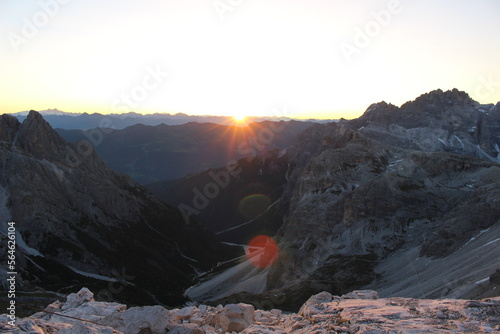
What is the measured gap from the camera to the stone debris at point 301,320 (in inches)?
669

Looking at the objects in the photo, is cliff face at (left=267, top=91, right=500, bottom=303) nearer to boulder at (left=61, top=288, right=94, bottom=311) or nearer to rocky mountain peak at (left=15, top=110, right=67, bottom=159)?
boulder at (left=61, top=288, right=94, bottom=311)

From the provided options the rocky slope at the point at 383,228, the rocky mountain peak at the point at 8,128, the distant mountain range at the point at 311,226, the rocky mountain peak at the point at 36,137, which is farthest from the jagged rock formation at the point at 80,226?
the rocky slope at the point at 383,228

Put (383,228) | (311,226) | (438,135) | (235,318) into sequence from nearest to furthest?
(235,318)
(383,228)
(311,226)
(438,135)

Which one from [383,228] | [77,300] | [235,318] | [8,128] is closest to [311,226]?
[383,228]

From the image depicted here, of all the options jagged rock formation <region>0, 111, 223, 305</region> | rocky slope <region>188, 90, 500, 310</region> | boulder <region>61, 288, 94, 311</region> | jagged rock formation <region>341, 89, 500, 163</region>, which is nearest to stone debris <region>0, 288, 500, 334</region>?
boulder <region>61, 288, 94, 311</region>

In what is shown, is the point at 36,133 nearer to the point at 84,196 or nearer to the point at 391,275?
the point at 84,196

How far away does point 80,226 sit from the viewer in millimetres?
143000

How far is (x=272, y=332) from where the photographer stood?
20.1m

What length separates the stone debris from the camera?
1700 centimetres

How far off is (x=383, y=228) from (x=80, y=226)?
329 ft

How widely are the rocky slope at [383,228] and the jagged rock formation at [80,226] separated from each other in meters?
24.3

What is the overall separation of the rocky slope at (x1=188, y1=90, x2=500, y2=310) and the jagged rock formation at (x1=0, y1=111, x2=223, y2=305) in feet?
79.8

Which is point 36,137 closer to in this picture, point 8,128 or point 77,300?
point 8,128

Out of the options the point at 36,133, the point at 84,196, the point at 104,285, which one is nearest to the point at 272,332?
the point at 104,285
